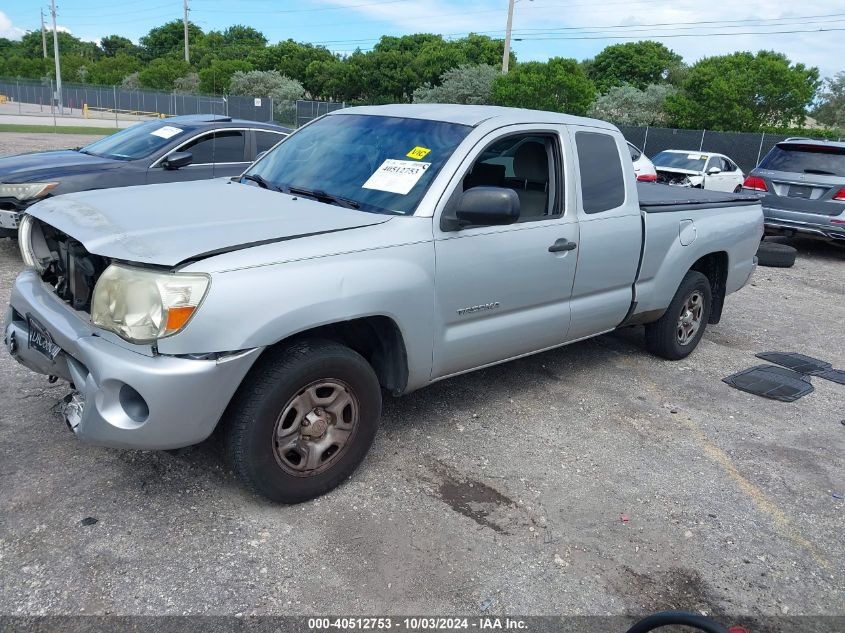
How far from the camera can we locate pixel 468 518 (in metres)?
3.55

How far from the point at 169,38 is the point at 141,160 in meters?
107

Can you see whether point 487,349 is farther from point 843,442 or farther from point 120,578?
point 843,442

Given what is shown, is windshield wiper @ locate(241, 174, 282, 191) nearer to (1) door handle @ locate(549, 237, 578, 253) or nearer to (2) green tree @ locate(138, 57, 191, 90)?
(1) door handle @ locate(549, 237, 578, 253)

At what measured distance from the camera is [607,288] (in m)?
4.95

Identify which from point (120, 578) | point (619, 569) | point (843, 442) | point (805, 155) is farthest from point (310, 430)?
point (805, 155)

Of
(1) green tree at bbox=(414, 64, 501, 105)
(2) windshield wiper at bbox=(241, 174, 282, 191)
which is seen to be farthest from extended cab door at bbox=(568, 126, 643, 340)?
(1) green tree at bbox=(414, 64, 501, 105)

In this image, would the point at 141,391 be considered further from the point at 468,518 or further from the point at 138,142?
the point at 138,142

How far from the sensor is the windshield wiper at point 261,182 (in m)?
4.35

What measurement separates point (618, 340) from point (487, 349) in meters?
2.76

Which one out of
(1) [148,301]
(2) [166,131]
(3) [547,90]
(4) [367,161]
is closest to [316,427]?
(1) [148,301]

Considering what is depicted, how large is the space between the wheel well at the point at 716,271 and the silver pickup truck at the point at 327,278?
1045 millimetres

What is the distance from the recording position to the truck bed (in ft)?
17.5

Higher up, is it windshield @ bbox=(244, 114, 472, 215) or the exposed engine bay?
windshield @ bbox=(244, 114, 472, 215)

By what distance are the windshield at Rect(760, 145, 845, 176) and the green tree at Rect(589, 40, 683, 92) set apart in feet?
219
